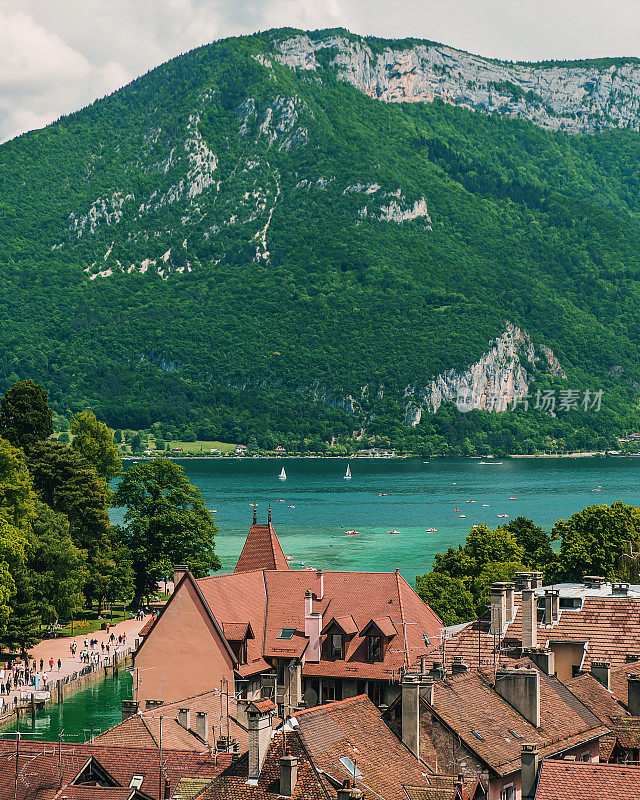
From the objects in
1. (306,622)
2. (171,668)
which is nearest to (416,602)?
(306,622)

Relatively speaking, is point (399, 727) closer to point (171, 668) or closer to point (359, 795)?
point (359, 795)

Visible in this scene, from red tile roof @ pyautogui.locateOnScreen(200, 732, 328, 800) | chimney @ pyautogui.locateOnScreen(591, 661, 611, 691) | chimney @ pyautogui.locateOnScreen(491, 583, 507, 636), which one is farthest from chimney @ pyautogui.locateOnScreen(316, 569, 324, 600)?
red tile roof @ pyautogui.locateOnScreen(200, 732, 328, 800)

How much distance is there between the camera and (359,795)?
88.1ft

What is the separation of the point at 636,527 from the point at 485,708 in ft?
166

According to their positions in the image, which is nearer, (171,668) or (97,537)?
(171,668)

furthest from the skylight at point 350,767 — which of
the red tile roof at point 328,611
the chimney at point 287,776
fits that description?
the red tile roof at point 328,611

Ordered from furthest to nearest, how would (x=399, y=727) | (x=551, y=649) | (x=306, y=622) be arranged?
1. (x=306, y=622)
2. (x=551, y=649)
3. (x=399, y=727)

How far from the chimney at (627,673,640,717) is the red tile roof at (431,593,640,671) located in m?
3.63

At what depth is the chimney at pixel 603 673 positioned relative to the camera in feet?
138

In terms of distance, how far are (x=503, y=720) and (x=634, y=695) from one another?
6.22m

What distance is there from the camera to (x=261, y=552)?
64.2 meters

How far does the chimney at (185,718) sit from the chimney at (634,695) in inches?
515

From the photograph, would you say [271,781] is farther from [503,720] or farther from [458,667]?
[458,667]

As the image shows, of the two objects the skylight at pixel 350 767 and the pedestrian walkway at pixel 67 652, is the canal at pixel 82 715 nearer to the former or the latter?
the pedestrian walkway at pixel 67 652
